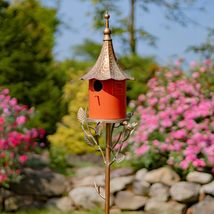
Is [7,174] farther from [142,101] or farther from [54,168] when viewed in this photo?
[142,101]

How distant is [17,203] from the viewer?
25.9 feet

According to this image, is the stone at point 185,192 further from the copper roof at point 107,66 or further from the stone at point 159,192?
the copper roof at point 107,66

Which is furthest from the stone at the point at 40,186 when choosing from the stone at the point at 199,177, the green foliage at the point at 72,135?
the stone at the point at 199,177

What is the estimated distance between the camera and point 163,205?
7.28 meters

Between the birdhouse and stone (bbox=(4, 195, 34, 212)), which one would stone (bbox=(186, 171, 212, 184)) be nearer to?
stone (bbox=(4, 195, 34, 212))

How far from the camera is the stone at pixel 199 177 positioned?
7.30m

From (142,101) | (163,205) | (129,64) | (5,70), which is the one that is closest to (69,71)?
(129,64)

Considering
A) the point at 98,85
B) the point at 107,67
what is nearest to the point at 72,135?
the point at 98,85

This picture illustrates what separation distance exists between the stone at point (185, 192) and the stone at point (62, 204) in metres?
1.63

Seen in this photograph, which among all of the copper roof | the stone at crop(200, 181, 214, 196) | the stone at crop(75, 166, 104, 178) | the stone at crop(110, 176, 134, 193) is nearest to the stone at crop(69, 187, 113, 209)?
the stone at crop(110, 176, 134, 193)

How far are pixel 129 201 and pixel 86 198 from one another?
658mm

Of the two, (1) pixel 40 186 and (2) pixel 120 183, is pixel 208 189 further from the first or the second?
(1) pixel 40 186

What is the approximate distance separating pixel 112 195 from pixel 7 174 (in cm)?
161

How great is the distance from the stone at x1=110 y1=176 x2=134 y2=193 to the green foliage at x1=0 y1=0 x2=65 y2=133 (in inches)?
144
